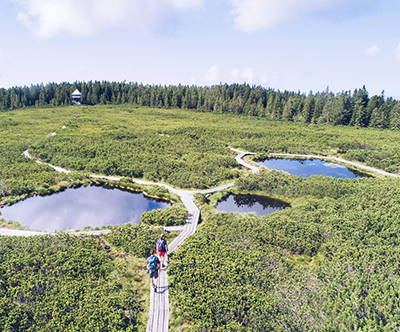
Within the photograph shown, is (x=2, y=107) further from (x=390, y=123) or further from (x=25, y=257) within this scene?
(x=390, y=123)

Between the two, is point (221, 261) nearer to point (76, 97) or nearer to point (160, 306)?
point (160, 306)

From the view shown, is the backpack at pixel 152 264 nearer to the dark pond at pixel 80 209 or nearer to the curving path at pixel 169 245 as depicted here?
the curving path at pixel 169 245

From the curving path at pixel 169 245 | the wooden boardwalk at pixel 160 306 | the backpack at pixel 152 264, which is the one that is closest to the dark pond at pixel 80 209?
the curving path at pixel 169 245

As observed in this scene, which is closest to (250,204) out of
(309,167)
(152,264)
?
(152,264)

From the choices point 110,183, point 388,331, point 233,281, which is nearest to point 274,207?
point 233,281

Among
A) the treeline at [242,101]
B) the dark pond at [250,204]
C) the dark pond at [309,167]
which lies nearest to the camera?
the dark pond at [250,204]
